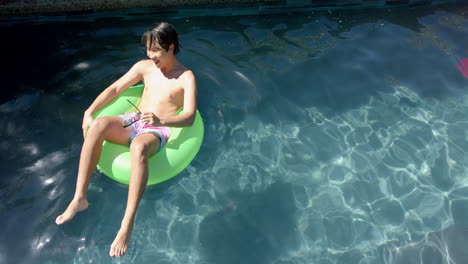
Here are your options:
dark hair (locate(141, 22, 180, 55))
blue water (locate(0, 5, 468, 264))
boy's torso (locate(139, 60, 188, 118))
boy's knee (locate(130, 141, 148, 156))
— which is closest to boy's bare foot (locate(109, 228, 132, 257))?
blue water (locate(0, 5, 468, 264))

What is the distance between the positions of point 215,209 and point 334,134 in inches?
54.3

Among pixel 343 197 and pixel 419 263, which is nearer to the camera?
pixel 419 263

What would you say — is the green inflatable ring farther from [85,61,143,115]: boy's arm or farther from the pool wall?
the pool wall

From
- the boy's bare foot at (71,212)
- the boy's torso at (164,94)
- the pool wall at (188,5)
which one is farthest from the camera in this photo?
the pool wall at (188,5)

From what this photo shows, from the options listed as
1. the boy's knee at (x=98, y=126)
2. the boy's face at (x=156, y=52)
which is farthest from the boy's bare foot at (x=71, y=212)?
the boy's face at (x=156, y=52)

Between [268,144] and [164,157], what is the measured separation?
3.40ft


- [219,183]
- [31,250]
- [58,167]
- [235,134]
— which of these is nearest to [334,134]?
[235,134]

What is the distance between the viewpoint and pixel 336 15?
500cm

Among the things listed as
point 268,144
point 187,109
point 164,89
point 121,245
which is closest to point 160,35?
point 164,89

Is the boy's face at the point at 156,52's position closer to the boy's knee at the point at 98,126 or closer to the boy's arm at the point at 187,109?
the boy's arm at the point at 187,109

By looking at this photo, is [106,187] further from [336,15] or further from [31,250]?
[336,15]

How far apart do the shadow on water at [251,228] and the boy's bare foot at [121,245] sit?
1.94ft

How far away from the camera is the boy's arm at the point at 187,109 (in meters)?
2.85

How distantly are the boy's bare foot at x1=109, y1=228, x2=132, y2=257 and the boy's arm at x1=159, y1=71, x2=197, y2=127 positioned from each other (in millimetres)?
803
